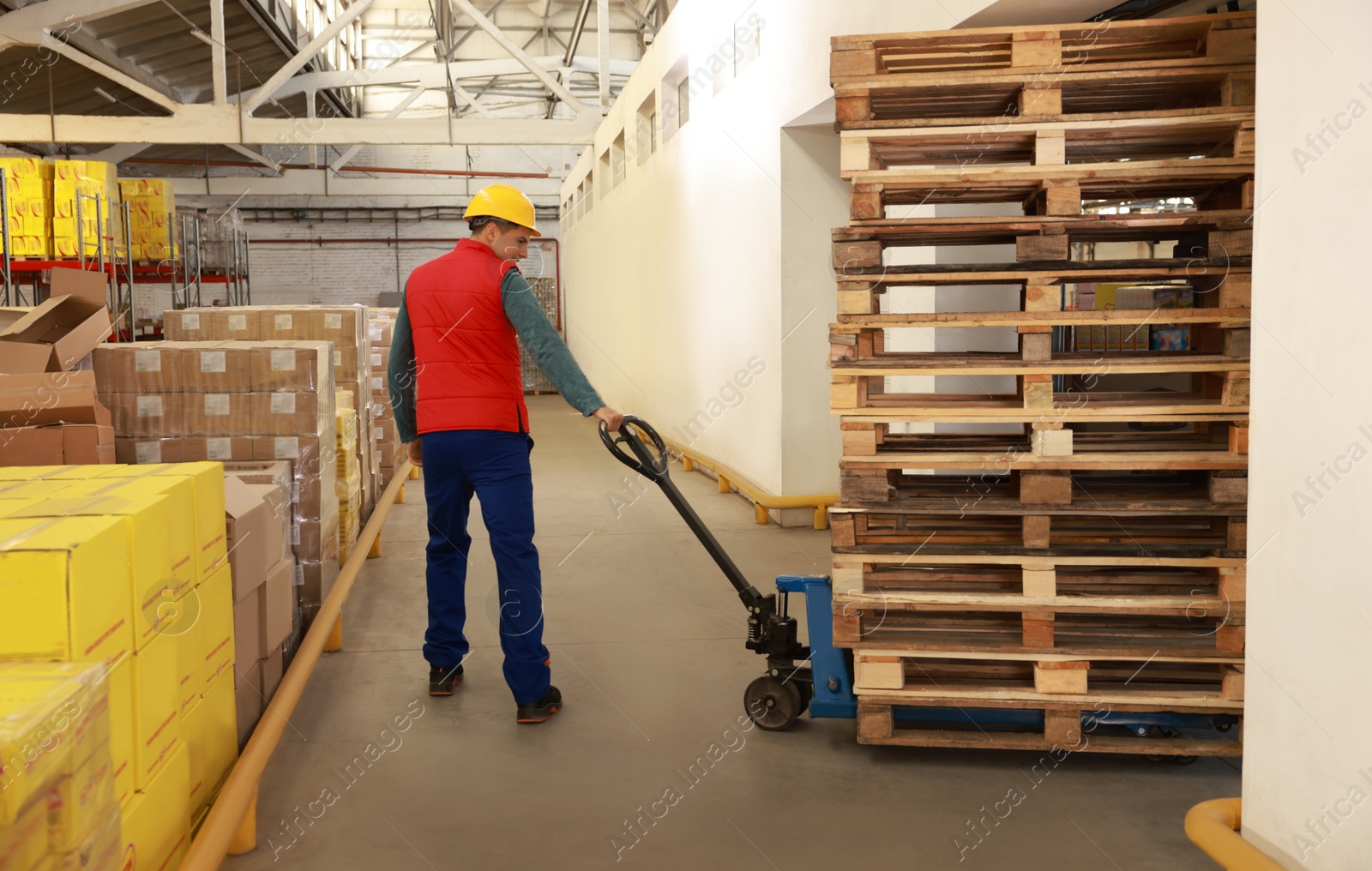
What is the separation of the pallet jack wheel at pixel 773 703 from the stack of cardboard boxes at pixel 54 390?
262cm

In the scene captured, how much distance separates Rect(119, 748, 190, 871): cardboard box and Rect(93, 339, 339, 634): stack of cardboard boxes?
2.06 m

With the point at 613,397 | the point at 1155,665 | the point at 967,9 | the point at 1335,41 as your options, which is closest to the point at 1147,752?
the point at 1155,665

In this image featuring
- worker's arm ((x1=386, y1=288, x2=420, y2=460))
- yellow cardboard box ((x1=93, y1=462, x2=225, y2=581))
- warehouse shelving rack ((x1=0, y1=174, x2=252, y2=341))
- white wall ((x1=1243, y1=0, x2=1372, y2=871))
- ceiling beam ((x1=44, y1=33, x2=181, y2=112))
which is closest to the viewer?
white wall ((x1=1243, y1=0, x2=1372, y2=871))

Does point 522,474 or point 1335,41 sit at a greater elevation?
point 1335,41

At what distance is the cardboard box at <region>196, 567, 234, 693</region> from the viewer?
288cm

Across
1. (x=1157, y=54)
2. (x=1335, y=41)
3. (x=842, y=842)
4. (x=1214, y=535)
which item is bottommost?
(x=842, y=842)

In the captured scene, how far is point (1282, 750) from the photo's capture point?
2.52 meters

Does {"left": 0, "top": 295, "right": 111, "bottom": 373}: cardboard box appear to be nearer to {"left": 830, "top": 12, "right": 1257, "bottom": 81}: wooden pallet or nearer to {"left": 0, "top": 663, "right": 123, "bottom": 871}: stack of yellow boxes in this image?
{"left": 0, "top": 663, "right": 123, "bottom": 871}: stack of yellow boxes

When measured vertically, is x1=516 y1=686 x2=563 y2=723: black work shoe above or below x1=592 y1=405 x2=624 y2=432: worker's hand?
below

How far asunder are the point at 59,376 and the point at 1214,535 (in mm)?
4085

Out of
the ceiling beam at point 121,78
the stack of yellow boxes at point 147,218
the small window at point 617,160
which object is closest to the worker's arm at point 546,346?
the small window at point 617,160

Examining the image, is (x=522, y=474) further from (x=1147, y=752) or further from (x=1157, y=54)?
(x=1157, y=54)

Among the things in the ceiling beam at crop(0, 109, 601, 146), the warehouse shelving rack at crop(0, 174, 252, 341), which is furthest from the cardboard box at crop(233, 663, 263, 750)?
the ceiling beam at crop(0, 109, 601, 146)

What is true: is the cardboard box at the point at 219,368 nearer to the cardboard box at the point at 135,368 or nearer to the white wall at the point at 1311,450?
the cardboard box at the point at 135,368
